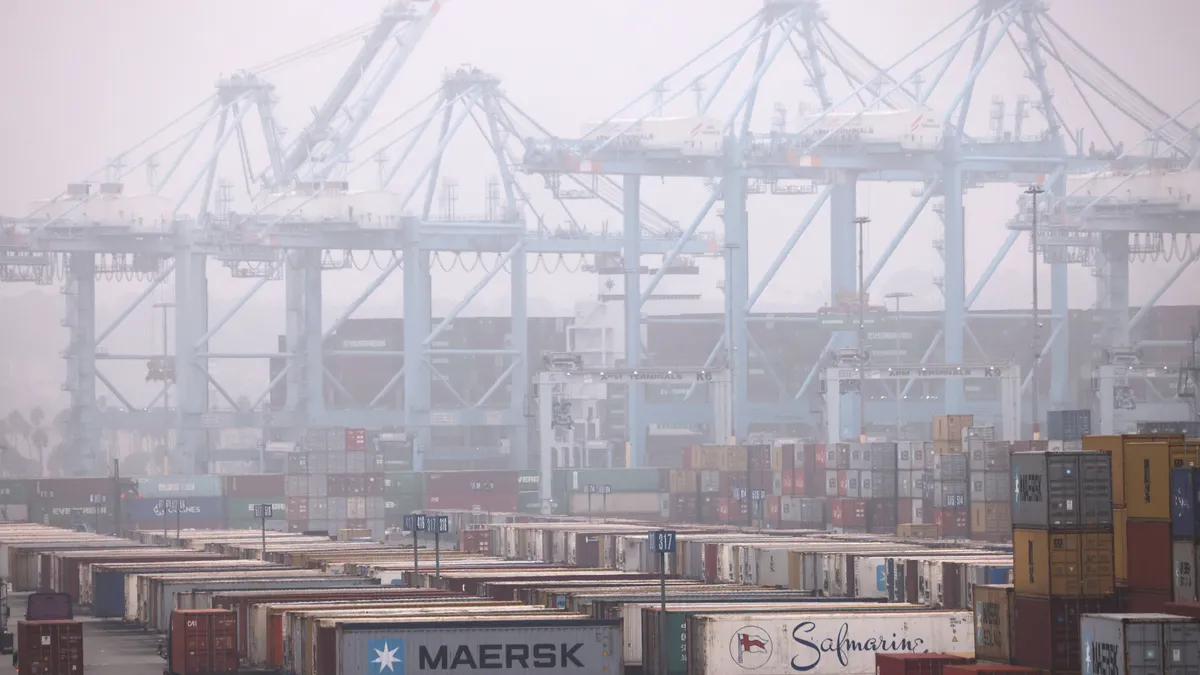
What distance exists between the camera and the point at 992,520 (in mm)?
71750

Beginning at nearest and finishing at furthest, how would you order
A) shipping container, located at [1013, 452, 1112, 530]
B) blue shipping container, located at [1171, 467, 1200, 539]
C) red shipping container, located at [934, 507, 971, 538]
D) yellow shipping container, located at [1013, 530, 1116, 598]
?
yellow shipping container, located at [1013, 530, 1116, 598]
shipping container, located at [1013, 452, 1112, 530]
blue shipping container, located at [1171, 467, 1200, 539]
red shipping container, located at [934, 507, 971, 538]

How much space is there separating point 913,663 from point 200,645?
57.3ft

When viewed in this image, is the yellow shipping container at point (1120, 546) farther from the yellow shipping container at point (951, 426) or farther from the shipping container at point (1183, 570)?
the yellow shipping container at point (951, 426)

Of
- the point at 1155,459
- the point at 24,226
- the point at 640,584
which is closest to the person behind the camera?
the point at 1155,459

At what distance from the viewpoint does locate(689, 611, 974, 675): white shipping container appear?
34.2m

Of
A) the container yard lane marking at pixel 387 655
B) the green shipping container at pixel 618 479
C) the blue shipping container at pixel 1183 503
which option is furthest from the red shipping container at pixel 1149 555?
the green shipping container at pixel 618 479

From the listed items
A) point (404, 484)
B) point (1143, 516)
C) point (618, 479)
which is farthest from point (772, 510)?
point (1143, 516)

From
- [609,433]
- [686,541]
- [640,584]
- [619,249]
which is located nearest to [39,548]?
[686,541]

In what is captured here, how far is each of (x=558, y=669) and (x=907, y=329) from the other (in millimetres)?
117428

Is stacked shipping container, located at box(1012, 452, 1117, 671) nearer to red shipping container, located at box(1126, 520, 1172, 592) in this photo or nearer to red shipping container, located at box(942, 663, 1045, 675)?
red shipping container, located at box(942, 663, 1045, 675)

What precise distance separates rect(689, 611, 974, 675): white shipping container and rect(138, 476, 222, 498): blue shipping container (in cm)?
7356

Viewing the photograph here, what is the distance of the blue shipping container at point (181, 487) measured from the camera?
342ft

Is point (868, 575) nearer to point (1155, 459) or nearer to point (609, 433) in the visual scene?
point (1155, 459)

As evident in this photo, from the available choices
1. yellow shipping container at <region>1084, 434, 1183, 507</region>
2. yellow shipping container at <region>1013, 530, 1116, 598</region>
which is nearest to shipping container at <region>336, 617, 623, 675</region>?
yellow shipping container at <region>1013, 530, 1116, 598</region>
